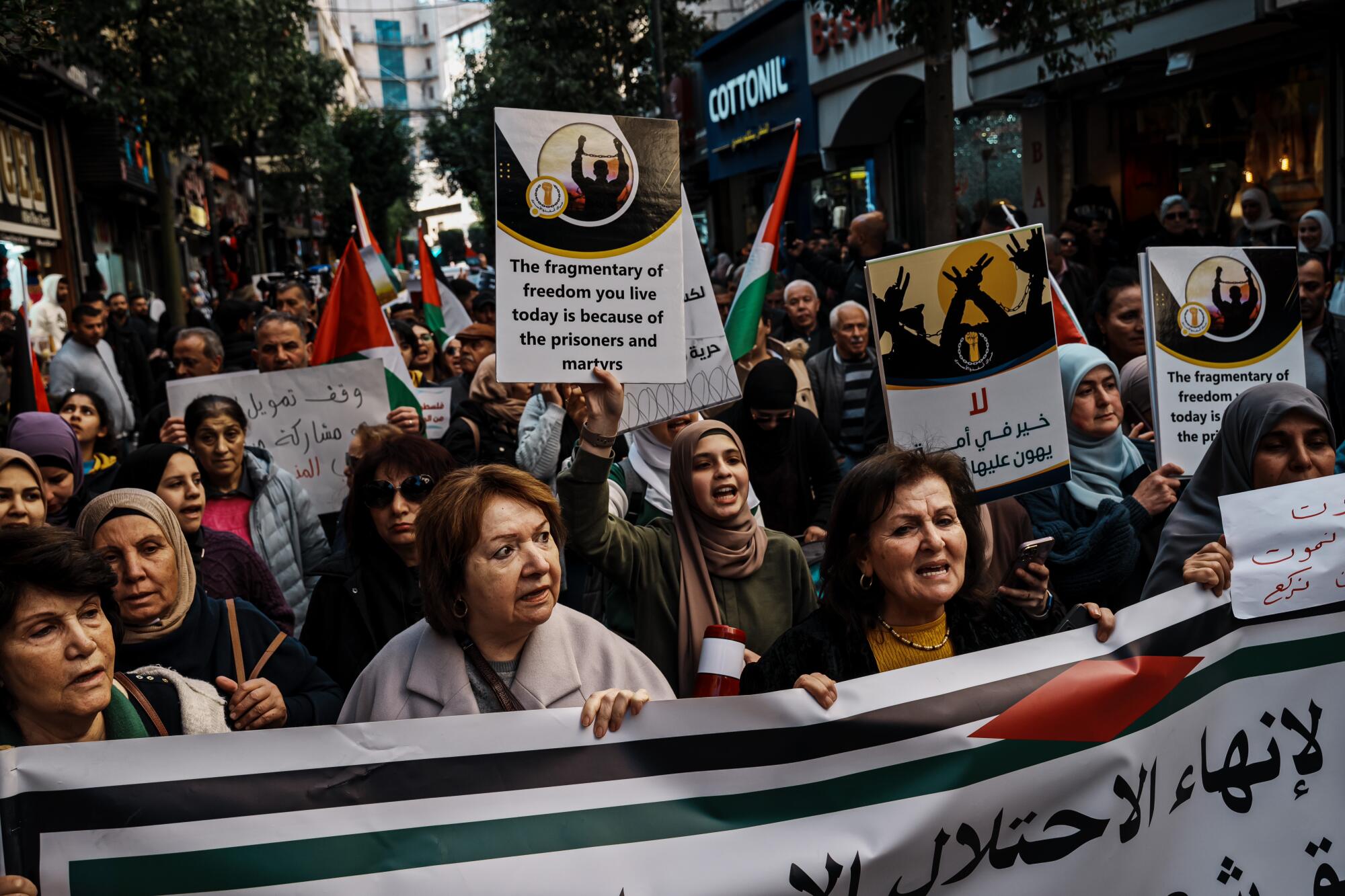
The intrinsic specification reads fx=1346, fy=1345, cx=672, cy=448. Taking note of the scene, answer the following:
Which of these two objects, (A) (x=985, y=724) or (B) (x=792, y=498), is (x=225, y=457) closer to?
(B) (x=792, y=498)

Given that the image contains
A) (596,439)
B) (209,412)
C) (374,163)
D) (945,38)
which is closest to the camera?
(596,439)

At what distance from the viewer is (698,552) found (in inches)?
150

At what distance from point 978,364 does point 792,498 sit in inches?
69.6

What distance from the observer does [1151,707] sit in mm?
2873

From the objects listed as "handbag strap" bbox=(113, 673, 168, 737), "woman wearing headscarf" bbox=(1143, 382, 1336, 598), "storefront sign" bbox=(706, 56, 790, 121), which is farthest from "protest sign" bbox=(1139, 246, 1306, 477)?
"storefront sign" bbox=(706, 56, 790, 121)

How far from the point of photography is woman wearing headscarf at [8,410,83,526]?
16.4 ft

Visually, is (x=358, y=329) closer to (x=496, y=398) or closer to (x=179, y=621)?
Answer: (x=496, y=398)

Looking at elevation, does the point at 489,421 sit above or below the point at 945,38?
below

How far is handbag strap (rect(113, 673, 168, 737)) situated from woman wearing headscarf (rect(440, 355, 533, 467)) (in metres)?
3.29

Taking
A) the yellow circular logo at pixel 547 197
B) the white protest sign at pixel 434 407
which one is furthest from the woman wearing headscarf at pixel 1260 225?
the yellow circular logo at pixel 547 197

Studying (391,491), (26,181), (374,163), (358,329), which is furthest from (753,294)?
(374,163)

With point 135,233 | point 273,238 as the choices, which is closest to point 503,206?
point 135,233

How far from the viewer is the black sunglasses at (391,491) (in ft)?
13.3

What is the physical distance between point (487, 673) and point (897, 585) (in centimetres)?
93
